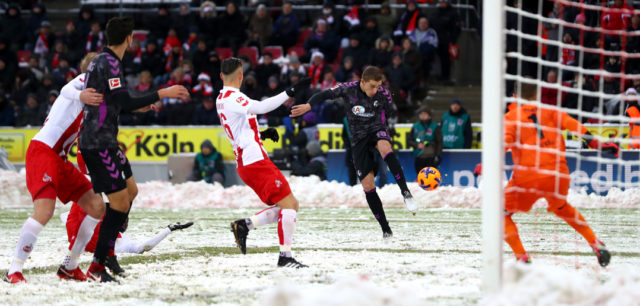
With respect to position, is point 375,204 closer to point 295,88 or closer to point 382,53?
point 295,88

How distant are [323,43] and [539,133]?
14.0 m

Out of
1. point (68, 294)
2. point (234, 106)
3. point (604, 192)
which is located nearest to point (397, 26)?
point (604, 192)

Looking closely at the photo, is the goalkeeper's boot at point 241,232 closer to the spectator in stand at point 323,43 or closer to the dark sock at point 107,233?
the dark sock at point 107,233

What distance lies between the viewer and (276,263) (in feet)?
26.1

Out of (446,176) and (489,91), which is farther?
(446,176)

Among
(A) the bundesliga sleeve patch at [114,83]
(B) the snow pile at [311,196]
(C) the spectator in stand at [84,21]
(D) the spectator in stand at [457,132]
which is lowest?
(B) the snow pile at [311,196]

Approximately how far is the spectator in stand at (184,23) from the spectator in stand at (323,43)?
3.50m

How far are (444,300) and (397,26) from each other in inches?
629

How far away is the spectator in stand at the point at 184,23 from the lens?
75.8 ft

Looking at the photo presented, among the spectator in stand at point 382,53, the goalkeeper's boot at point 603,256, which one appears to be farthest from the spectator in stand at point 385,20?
the goalkeeper's boot at point 603,256

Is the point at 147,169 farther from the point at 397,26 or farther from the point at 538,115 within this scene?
the point at 538,115

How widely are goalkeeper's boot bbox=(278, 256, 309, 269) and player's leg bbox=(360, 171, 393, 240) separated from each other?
2.54 metres

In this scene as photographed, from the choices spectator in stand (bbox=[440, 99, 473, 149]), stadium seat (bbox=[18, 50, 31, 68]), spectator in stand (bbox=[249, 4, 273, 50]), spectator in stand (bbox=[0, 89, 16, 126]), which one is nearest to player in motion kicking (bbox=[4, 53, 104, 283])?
spectator in stand (bbox=[440, 99, 473, 149])

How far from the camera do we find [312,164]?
17859 mm
